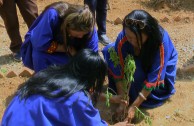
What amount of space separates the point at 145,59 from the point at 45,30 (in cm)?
86

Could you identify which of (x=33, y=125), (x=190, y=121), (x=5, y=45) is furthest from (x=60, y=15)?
(x=5, y=45)

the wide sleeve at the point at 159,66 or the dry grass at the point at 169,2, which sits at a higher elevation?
the wide sleeve at the point at 159,66

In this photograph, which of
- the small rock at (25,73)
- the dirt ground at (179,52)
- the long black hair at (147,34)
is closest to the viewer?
the long black hair at (147,34)

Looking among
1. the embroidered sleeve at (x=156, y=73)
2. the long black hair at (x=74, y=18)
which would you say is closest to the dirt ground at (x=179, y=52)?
the embroidered sleeve at (x=156, y=73)

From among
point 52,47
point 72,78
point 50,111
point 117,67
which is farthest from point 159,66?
point 50,111

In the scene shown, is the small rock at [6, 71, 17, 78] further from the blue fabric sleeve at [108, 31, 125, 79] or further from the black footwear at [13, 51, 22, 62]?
the blue fabric sleeve at [108, 31, 125, 79]

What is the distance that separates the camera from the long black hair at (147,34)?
250 cm

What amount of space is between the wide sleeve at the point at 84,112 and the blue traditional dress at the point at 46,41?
949mm

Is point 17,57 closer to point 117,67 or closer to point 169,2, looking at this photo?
point 117,67

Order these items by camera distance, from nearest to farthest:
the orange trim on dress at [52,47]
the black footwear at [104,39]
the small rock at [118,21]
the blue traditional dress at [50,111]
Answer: the blue traditional dress at [50,111], the orange trim on dress at [52,47], the black footwear at [104,39], the small rock at [118,21]

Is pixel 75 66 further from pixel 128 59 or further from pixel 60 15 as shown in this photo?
pixel 60 15

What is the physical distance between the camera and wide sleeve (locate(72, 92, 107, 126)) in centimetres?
200

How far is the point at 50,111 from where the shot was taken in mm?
1978

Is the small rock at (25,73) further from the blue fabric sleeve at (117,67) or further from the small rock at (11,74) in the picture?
the blue fabric sleeve at (117,67)
